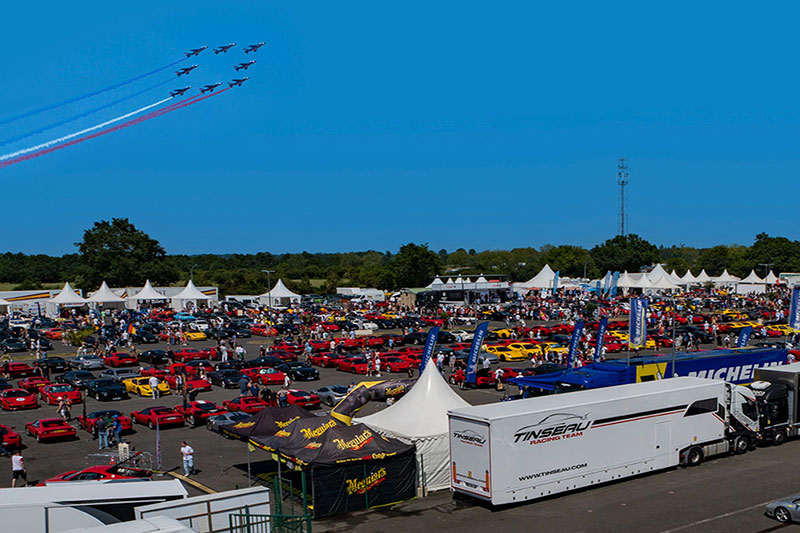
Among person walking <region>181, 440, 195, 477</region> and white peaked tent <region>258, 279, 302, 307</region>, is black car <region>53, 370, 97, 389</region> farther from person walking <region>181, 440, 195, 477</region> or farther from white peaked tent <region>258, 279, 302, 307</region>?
white peaked tent <region>258, 279, 302, 307</region>

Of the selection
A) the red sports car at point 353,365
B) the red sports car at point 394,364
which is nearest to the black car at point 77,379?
the red sports car at point 353,365

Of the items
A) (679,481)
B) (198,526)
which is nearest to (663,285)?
(679,481)

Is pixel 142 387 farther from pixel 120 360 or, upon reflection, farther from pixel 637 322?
pixel 637 322

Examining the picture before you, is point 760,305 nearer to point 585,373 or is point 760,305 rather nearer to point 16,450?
point 585,373

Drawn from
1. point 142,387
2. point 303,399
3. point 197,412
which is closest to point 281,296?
point 142,387

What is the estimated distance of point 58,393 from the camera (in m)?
33.9

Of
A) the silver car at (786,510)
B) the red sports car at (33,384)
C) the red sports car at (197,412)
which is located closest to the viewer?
the silver car at (786,510)

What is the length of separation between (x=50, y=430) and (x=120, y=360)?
21020 millimetres

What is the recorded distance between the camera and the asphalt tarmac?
1661 centimetres

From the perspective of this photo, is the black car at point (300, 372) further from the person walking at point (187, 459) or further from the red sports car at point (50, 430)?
the person walking at point (187, 459)

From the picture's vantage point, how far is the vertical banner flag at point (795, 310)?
44.6 meters

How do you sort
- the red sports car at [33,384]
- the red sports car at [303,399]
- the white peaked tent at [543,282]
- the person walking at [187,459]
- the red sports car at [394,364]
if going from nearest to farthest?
the person walking at [187,459], the red sports car at [303,399], the red sports car at [33,384], the red sports car at [394,364], the white peaked tent at [543,282]

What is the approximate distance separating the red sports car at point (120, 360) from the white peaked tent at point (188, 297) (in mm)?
36564

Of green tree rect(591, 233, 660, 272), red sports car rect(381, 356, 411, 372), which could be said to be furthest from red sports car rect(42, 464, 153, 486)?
green tree rect(591, 233, 660, 272)
